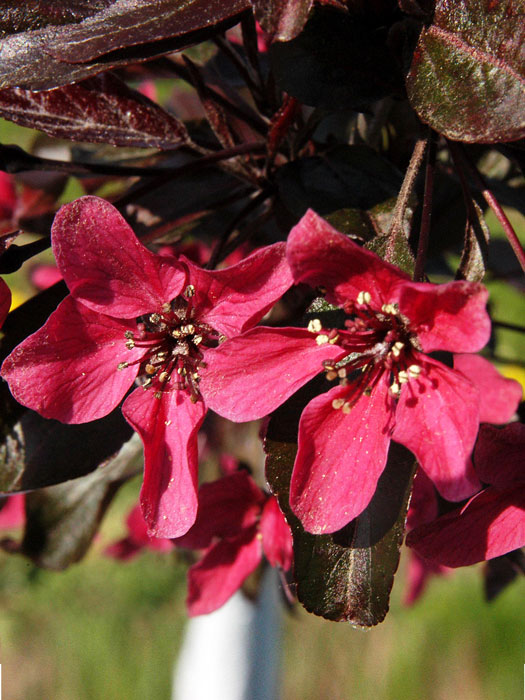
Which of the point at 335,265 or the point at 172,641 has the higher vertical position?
→ the point at 335,265

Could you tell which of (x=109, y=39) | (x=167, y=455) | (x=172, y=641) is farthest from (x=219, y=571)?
(x=172, y=641)

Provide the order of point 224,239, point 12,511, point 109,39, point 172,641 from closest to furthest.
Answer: point 109,39
point 224,239
point 12,511
point 172,641

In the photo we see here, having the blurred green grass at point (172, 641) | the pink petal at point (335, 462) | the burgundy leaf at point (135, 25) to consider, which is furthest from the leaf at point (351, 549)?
the blurred green grass at point (172, 641)

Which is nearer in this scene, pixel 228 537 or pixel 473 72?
pixel 473 72

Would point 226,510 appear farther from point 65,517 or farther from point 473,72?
point 473,72

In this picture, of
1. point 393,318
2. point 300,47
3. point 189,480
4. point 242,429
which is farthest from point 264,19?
point 242,429

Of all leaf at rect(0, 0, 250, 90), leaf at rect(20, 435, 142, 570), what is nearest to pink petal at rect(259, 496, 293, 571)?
leaf at rect(20, 435, 142, 570)
